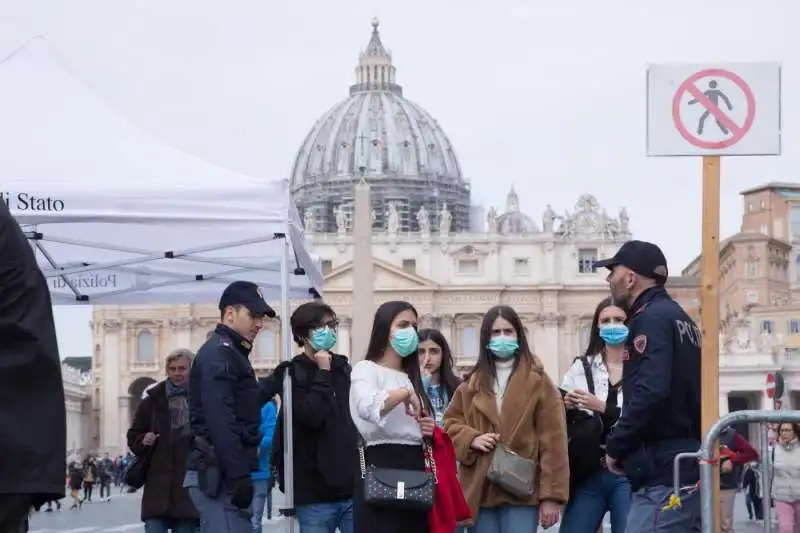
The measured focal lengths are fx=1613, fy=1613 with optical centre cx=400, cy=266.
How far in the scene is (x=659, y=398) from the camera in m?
4.99

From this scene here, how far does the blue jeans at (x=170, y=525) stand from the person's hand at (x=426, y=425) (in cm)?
224

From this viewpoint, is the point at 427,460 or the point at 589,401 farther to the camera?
the point at 589,401

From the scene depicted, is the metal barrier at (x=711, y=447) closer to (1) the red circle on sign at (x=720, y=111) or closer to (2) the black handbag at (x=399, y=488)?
(1) the red circle on sign at (x=720, y=111)

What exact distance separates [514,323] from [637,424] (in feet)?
3.72

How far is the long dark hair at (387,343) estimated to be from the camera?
18.4 ft

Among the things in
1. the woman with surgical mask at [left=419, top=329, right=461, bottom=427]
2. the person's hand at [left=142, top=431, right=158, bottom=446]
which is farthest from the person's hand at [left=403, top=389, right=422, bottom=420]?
the person's hand at [left=142, top=431, right=158, bottom=446]

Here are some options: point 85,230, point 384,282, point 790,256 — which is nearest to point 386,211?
point 384,282

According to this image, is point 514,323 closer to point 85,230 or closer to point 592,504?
point 592,504

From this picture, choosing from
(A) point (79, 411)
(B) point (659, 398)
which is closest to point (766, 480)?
(B) point (659, 398)

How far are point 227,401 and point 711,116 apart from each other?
6.81ft

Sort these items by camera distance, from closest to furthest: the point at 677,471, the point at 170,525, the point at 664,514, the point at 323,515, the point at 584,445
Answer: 1. the point at 677,471
2. the point at 664,514
3. the point at 584,445
4. the point at 323,515
5. the point at 170,525

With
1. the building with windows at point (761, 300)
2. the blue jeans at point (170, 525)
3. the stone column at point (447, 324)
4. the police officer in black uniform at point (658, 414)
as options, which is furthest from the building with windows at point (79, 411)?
the police officer in black uniform at point (658, 414)

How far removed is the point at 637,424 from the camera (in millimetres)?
5027

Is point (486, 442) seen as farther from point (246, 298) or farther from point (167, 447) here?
point (167, 447)
